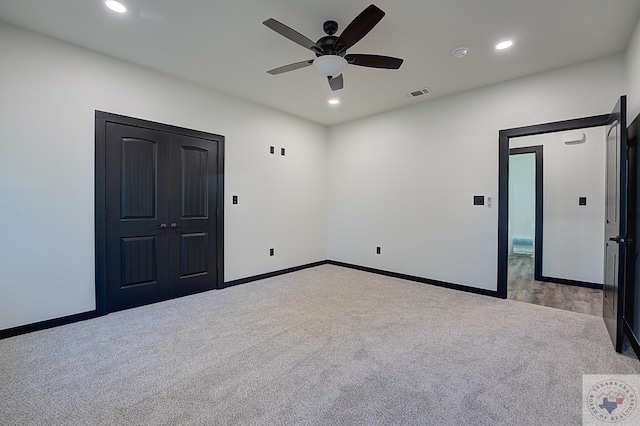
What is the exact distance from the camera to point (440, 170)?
436 centimetres

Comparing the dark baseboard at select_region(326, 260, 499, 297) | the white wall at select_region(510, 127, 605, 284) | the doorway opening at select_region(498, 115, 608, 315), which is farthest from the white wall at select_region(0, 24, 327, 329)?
the white wall at select_region(510, 127, 605, 284)

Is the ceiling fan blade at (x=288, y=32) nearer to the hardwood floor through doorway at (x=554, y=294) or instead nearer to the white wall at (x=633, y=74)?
the white wall at (x=633, y=74)

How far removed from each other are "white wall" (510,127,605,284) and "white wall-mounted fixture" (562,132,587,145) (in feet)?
0.16

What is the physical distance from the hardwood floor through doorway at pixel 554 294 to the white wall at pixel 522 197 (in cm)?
223

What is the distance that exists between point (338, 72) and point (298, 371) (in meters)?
2.46

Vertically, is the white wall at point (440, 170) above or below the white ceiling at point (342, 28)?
below

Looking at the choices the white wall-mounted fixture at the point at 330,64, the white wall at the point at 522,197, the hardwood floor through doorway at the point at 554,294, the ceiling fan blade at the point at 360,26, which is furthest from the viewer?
the white wall at the point at 522,197

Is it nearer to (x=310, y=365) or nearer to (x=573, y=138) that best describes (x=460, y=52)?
(x=573, y=138)

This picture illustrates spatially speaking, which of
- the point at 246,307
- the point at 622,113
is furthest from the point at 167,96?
the point at 622,113

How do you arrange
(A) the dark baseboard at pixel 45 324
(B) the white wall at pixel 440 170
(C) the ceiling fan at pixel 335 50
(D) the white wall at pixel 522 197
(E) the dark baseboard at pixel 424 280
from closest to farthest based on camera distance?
(C) the ceiling fan at pixel 335 50
(A) the dark baseboard at pixel 45 324
(B) the white wall at pixel 440 170
(E) the dark baseboard at pixel 424 280
(D) the white wall at pixel 522 197

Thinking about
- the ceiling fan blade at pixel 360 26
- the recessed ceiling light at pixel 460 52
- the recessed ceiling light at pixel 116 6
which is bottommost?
the ceiling fan blade at pixel 360 26

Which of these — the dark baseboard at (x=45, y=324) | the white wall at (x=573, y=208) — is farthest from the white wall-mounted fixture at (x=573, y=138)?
the dark baseboard at (x=45, y=324)

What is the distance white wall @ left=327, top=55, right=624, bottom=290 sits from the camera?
340 centimetres

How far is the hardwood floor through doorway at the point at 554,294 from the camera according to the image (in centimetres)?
353
